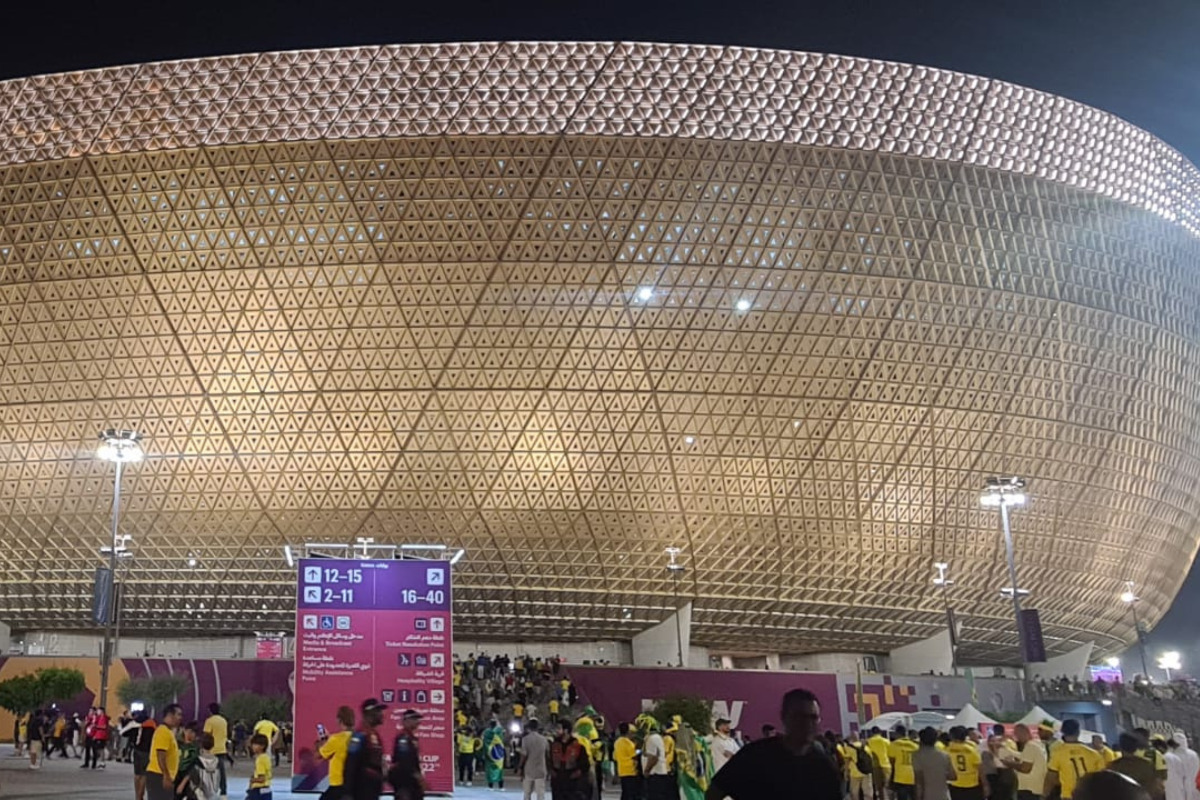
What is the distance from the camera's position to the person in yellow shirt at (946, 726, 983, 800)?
9734mm

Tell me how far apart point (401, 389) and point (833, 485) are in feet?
49.0

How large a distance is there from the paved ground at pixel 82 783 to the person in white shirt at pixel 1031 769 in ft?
29.8

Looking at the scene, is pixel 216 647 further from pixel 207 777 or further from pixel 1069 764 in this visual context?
pixel 1069 764

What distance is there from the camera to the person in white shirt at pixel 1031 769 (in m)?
10.1

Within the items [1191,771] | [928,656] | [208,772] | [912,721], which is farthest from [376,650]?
[928,656]

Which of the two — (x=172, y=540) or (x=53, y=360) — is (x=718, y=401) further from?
(x=53, y=360)

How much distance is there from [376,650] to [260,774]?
8.50 ft

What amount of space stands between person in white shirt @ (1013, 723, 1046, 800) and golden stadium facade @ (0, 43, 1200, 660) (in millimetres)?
23747

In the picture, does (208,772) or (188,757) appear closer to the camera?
(188,757)

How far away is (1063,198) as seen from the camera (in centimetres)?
3741

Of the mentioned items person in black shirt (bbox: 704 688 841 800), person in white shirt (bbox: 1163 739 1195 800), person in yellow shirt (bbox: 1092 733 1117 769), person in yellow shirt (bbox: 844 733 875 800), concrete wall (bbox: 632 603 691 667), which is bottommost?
person in yellow shirt (bbox: 844 733 875 800)

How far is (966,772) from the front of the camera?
9.75 metres

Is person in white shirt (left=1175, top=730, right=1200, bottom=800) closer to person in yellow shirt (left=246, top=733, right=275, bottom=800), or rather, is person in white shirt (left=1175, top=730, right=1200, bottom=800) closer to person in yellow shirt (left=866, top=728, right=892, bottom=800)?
person in yellow shirt (left=866, top=728, right=892, bottom=800)

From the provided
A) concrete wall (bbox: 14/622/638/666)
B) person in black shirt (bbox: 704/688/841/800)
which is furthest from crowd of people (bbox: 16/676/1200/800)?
concrete wall (bbox: 14/622/638/666)
